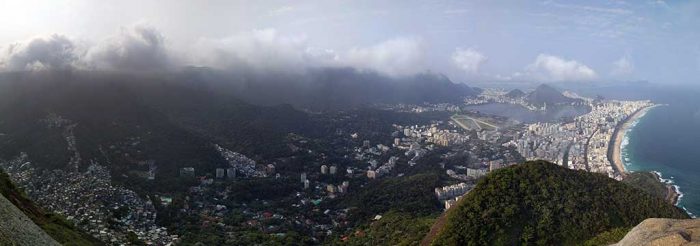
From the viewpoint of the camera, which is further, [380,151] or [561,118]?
[561,118]

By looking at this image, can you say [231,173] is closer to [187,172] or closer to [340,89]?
[187,172]

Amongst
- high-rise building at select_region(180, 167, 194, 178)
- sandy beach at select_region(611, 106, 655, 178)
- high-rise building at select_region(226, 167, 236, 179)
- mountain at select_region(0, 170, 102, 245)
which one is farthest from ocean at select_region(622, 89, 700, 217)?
mountain at select_region(0, 170, 102, 245)

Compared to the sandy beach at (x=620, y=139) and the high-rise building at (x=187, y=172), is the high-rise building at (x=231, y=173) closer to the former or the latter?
the high-rise building at (x=187, y=172)

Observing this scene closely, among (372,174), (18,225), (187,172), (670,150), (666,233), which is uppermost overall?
(666,233)

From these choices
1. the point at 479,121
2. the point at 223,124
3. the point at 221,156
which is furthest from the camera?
the point at 479,121

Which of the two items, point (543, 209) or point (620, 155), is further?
point (620, 155)

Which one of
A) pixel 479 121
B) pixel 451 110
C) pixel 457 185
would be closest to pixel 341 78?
pixel 451 110

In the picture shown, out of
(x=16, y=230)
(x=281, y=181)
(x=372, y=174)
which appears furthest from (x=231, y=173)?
(x=16, y=230)

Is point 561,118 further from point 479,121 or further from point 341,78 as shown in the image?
point 341,78
